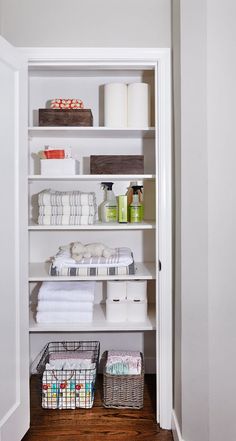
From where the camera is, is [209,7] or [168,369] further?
[168,369]

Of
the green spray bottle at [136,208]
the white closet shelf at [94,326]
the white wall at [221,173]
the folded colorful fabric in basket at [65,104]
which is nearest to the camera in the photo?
the white wall at [221,173]

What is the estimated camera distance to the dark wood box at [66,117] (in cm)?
239

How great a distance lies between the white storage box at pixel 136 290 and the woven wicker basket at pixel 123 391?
44 centimetres

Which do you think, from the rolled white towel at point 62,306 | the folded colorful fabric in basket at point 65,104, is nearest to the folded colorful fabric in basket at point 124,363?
the rolled white towel at point 62,306

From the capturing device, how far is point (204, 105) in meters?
1.78

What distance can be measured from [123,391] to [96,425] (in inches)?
9.7

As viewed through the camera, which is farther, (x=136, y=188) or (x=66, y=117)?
(x=136, y=188)

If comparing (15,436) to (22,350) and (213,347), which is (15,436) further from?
(213,347)

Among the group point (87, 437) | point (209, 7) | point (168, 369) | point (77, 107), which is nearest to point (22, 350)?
point (87, 437)

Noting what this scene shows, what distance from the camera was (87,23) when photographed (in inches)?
87.5

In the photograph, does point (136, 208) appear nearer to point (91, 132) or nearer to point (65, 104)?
point (91, 132)

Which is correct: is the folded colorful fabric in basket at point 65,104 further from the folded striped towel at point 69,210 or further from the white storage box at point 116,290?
the white storage box at point 116,290

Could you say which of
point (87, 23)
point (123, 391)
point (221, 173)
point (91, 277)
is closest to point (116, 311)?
point (91, 277)

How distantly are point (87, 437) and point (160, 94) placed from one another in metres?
1.88
